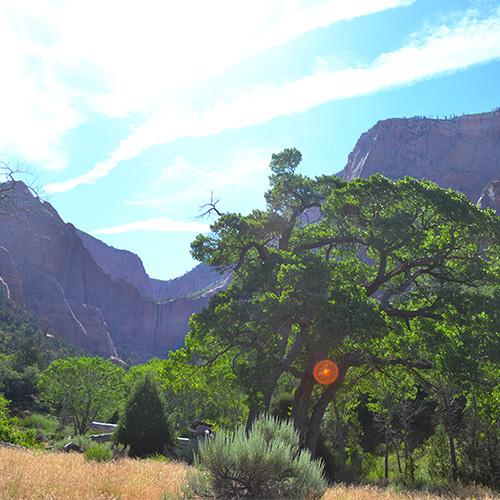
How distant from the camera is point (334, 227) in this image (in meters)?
17.7

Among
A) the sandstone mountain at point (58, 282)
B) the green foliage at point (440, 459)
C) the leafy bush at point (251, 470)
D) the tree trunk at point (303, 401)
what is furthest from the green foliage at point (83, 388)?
the sandstone mountain at point (58, 282)

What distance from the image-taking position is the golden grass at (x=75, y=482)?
635 cm

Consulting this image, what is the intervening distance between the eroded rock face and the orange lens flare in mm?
159632

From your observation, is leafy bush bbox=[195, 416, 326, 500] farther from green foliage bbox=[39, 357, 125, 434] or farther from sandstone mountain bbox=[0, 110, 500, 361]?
sandstone mountain bbox=[0, 110, 500, 361]

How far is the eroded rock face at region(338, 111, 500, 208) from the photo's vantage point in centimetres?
16475

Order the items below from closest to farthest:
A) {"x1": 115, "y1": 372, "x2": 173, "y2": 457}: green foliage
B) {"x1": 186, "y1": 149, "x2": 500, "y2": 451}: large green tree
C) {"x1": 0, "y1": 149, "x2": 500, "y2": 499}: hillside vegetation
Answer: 1. {"x1": 0, "y1": 149, "x2": 500, "y2": 499}: hillside vegetation
2. {"x1": 186, "y1": 149, "x2": 500, "y2": 451}: large green tree
3. {"x1": 115, "y1": 372, "x2": 173, "y2": 457}: green foliage

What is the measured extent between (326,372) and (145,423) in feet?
35.0

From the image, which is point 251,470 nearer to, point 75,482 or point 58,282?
point 75,482

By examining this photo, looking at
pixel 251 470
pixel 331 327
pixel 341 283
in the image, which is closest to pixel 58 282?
pixel 341 283

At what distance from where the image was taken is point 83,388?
44.4m

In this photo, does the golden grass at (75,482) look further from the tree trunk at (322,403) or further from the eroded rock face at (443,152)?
the eroded rock face at (443,152)

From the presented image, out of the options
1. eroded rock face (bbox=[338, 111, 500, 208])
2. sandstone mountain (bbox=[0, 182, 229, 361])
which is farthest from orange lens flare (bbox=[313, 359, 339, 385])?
eroded rock face (bbox=[338, 111, 500, 208])

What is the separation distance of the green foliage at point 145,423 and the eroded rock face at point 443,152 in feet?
522

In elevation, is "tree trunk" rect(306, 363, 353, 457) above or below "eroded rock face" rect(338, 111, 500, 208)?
below
